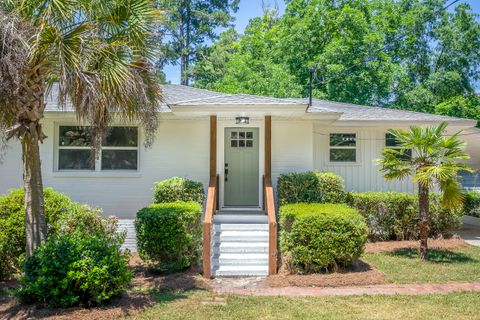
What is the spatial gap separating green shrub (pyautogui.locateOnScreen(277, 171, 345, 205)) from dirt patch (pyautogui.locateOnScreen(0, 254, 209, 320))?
3.16 meters

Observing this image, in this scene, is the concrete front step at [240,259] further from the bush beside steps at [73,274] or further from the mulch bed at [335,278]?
the bush beside steps at [73,274]

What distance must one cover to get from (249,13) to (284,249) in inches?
1141

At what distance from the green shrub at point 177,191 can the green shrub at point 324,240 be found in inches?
116

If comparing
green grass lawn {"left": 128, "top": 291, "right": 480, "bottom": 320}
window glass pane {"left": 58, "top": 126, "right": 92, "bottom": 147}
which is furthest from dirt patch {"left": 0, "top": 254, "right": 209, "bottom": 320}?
window glass pane {"left": 58, "top": 126, "right": 92, "bottom": 147}

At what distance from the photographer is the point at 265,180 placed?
10070 mm

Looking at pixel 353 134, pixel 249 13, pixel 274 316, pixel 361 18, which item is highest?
pixel 249 13

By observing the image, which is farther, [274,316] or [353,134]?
[353,134]

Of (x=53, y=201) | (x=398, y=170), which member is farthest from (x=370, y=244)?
(x=53, y=201)

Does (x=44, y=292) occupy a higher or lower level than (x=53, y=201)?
lower

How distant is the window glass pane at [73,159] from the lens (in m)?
11.2

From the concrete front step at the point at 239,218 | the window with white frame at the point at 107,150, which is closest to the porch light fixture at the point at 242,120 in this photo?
the concrete front step at the point at 239,218

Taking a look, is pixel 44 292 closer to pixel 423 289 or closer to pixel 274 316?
pixel 274 316

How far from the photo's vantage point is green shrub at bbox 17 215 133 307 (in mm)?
5613

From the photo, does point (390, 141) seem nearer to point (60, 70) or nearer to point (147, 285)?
point (147, 285)
